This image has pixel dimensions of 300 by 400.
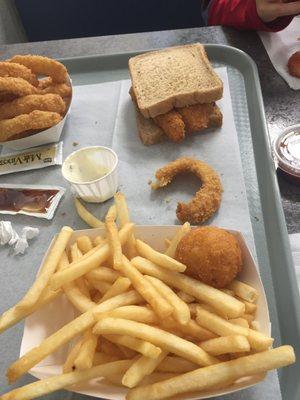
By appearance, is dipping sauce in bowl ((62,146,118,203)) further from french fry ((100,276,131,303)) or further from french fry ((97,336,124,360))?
french fry ((97,336,124,360))

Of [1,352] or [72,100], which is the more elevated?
[72,100]

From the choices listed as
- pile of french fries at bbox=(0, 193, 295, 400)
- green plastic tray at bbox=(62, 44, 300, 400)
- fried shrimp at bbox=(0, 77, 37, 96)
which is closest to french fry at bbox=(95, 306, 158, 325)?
pile of french fries at bbox=(0, 193, 295, 400)

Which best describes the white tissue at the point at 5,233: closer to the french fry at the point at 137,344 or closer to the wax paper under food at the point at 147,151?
the wax paper under food at the point at 147,151

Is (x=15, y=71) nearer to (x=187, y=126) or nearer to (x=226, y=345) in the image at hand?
(x=187, y=126)

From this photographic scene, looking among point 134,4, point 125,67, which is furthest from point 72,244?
point 134,4

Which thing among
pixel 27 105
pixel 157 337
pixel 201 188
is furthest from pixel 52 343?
pixel 27 105

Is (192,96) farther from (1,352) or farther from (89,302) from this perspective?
(1,352)

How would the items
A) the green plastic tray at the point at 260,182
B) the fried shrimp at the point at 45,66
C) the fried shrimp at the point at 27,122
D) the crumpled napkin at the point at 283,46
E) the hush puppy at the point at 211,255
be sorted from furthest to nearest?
the crumpled napkin at the point at 283,46 → the fried shrimp at the point at 45,66 → the fried shrimp at the point at 27,122 → the green plastic tray at the point at 260,182 → the hush puppy at the point at 211,255

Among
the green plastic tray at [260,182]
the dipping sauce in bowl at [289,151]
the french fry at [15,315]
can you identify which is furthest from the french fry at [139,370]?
the dipping sauce in bowl at [289,151]
